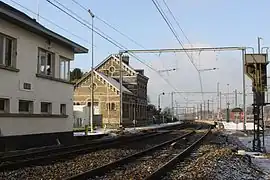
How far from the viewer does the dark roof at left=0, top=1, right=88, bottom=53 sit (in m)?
19.9

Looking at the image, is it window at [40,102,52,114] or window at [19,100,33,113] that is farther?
window at [40,102,52,114]

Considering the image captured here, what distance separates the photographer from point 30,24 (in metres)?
21.8

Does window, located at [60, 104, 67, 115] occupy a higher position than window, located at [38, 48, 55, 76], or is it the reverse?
window, located at [38, 48, 55, 76]

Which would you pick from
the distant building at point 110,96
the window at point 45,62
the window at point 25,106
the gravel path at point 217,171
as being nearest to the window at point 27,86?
the window at point 25,106

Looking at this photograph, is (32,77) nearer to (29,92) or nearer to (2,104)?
(29,92)

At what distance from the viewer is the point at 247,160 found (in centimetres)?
1800

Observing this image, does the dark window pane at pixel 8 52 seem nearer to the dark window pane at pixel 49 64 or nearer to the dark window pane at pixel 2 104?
the dark window pane at pixel 2 104

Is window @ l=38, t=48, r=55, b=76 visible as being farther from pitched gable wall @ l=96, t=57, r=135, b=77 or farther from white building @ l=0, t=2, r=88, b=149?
pitched gable wall @ l=96, t=57, r=135, b=77

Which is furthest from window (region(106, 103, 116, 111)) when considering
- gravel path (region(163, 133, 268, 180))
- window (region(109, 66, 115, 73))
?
gravel path (region(163, 133, 268, 180))

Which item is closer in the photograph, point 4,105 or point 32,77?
point 4,105

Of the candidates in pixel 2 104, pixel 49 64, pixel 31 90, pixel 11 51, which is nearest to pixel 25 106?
pixel 31 90

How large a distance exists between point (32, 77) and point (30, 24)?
9.36 ft

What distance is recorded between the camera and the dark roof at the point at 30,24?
784 inches

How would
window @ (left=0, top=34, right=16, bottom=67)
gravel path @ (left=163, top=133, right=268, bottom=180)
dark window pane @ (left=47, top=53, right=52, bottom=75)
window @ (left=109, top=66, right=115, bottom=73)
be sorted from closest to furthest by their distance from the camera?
gravel path @ (left=163, top=133, right=268, bottom=180)
window @ (left=0, top=34, right=16, bottom=67)
dark window pane @ (left=47, top=53, right=52, bottom=75)
window @ (left=109, top=66, right=115, bottom=73)
